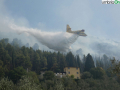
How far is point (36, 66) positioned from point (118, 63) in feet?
164

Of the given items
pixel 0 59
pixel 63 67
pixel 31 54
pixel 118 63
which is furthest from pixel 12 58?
pixel 118 63

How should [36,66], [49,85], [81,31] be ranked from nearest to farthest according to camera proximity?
[49,85] < [36,66] < [81,31]

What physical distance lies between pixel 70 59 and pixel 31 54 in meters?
19.3

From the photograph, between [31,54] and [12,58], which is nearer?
[12,58]

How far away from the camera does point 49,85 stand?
3416 centimetres

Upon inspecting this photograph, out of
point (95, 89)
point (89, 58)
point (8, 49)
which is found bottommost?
point (95, 89)

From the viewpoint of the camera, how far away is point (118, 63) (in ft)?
32.8

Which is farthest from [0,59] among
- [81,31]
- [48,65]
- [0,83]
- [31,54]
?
[81,31]

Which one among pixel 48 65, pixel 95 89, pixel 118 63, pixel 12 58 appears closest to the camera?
pixel 118 63

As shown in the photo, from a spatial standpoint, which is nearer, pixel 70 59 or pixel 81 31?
pixel 70 59

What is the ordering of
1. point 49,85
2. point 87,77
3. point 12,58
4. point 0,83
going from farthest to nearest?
point 12,58
point 87,77
point 49,85
point 0,83

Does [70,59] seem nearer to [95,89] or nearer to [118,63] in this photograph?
[95,89]

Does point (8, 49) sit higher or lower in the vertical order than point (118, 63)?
higher

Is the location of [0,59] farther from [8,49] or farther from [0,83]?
[0,83]
